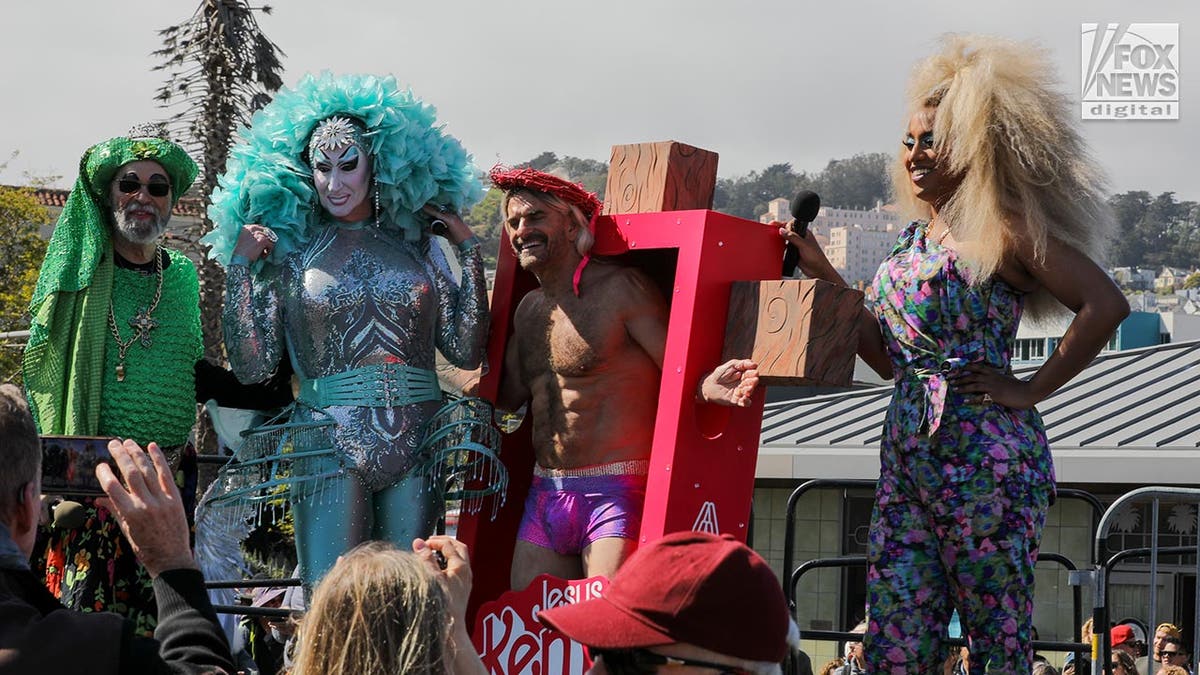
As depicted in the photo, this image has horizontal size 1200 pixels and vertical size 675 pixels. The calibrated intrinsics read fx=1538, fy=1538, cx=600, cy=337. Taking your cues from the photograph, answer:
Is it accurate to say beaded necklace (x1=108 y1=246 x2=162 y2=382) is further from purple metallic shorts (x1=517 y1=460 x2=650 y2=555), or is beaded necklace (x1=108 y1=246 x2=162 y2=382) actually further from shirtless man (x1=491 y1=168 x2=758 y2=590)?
purple metallic shorts (x1=517 y1=460 x2=650 y2=555)

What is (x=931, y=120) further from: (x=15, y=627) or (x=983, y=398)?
(x=15, y=627)

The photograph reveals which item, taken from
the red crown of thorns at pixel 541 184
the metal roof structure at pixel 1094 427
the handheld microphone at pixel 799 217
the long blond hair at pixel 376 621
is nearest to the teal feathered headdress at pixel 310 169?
the red crown of thorns at pixel 541 184

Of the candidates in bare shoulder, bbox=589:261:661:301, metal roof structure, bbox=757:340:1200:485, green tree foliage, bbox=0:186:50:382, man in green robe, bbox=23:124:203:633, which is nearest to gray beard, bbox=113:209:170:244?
man in green robe, bbox=23:124:203:633

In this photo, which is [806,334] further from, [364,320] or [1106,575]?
[1106,575]

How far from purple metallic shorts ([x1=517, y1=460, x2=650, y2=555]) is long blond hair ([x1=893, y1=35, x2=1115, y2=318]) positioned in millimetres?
1231

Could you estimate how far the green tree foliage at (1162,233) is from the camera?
9444 centimetres

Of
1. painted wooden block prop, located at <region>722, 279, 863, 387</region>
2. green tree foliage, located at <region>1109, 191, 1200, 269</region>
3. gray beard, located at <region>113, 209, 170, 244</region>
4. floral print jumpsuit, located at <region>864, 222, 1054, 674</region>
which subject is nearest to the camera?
floral print jumpsuit, located at <region>864, 222, 1054, 674</region>

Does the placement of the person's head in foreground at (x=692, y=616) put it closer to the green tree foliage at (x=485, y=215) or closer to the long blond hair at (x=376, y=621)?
the long blond hair at (x=376, y=621)

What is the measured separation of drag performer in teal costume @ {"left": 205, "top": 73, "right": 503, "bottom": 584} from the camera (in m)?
4.71

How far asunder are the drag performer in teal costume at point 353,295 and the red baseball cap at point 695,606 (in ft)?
7.66

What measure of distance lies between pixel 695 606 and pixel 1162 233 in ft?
338

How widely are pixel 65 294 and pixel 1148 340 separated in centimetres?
3333

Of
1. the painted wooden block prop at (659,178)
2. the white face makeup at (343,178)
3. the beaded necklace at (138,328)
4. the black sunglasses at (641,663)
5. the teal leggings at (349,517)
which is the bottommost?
the black sunglasses at (641,663)

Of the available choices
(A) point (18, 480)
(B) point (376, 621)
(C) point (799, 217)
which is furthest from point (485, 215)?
(B) point (376, 621)
